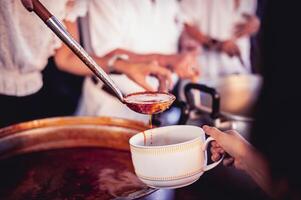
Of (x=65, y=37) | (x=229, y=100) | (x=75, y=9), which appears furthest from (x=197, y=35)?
(x=65, y=37)

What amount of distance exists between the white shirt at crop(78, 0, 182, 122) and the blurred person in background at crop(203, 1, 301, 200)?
1319mm

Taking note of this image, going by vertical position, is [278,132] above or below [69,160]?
above

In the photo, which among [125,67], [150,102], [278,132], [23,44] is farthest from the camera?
[125,67]

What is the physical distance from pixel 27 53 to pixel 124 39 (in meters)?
0.70

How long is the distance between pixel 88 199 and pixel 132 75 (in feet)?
2.78

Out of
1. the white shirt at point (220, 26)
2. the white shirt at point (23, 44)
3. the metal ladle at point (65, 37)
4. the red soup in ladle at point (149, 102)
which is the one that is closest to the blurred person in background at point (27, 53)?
the white shirt at point (23, 44)

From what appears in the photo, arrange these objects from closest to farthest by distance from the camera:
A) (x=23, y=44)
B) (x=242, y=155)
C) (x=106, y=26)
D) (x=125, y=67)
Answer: (x=242, y=155), (x=23, y=44), (x=125, y=67), (x=106, y=26)

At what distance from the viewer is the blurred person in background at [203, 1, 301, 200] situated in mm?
1107

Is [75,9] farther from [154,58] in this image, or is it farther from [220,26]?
[220,26]

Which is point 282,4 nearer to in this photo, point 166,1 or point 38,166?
point 38,166

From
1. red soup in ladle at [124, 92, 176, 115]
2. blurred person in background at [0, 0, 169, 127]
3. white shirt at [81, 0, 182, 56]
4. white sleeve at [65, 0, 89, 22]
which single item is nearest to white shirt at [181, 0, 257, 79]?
white shirt at [81, 0, 182, 56]

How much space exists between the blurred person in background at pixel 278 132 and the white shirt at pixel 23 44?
3.83 feet

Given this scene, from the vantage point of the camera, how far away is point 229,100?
2.54m

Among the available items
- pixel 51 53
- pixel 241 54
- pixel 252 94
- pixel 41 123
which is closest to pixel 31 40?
pixel 51 53
